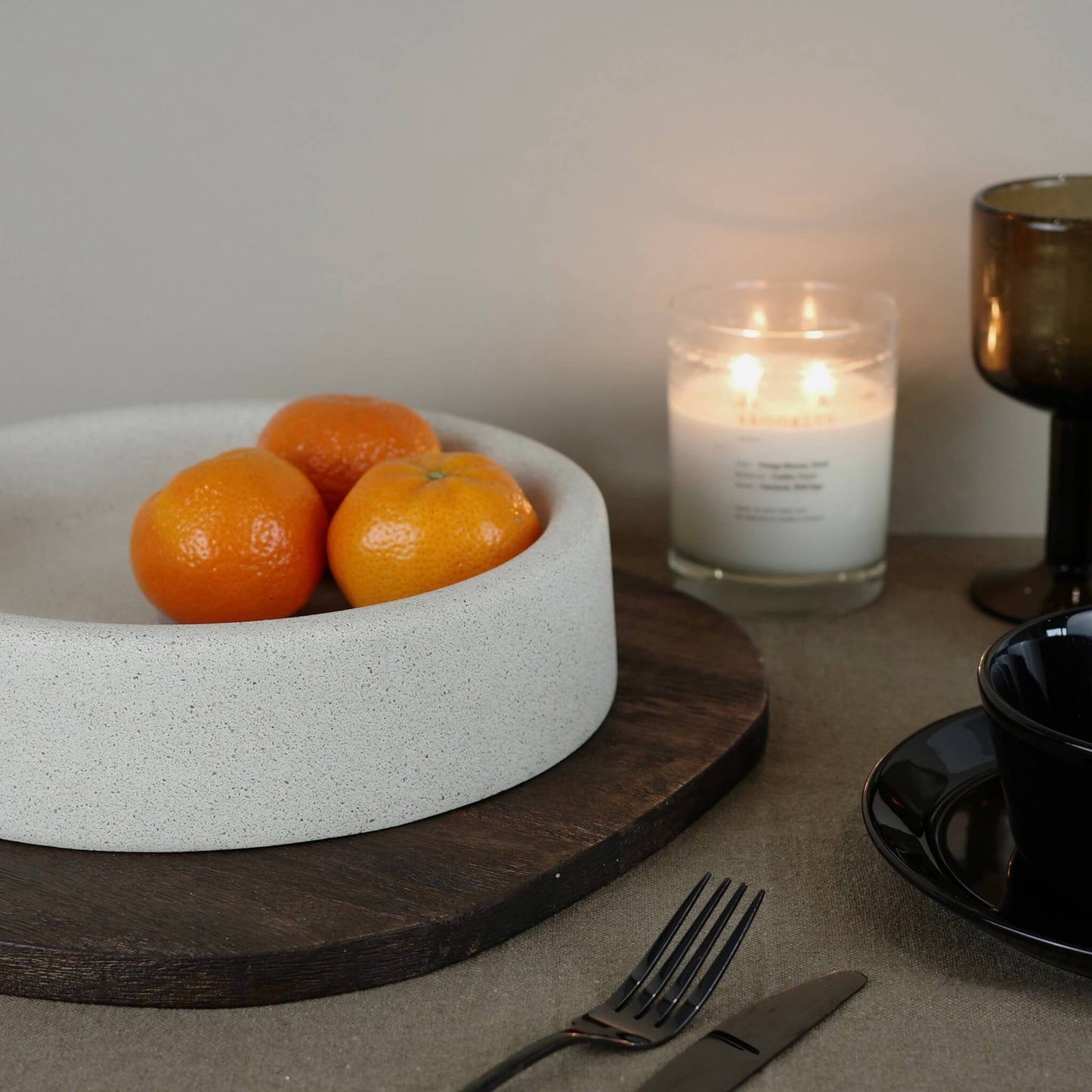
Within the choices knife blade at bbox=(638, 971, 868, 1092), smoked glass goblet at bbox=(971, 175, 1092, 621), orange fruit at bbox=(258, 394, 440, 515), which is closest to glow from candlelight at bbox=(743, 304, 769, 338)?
smoked glass goblet at bbox=(971, 175, 1092, 621)

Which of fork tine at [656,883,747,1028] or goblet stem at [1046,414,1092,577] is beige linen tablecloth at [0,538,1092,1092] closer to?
fork tine at [656,883,747,1028]

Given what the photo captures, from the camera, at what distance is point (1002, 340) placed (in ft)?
2.49

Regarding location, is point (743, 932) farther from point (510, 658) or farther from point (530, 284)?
point (530, 284)

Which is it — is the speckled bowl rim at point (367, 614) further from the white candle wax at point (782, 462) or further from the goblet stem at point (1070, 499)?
the goblet stem at point (1070, 499)

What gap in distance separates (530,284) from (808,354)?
218 mm

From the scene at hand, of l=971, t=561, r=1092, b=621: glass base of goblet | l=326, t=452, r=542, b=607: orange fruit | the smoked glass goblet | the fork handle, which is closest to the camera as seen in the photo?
the fork handle

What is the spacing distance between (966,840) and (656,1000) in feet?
0.52

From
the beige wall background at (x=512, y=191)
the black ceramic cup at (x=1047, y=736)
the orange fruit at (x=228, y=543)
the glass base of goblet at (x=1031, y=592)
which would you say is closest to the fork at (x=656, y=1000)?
the black ceramic cup at (x=1047, y=736)

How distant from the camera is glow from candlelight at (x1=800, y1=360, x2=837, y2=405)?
2.58ft

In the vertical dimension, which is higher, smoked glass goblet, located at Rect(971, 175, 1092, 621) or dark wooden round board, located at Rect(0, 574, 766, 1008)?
smoked glass goblet, located at Rect(971, 175, 1092, 621)

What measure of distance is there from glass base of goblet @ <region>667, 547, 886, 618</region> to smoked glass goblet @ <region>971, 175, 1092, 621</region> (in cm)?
8

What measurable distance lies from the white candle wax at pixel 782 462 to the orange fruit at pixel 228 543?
0.27 metres

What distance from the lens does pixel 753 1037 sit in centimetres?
47

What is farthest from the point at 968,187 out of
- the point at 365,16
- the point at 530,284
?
the point at 365,16
